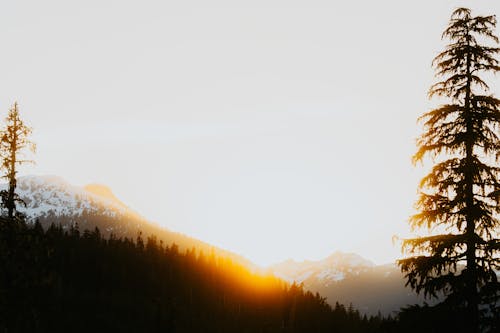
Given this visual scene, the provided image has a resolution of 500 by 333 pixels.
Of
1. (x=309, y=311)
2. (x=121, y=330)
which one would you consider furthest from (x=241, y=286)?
(x=121, y=330)

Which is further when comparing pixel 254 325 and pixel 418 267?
pixel 254 325

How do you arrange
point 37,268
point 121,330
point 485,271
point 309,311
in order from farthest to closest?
1. point 309,311
2. point 121,330
3. point 485,271
4. point 37,268

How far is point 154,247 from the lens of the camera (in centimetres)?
15175

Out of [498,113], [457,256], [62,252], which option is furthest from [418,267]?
[62,252]

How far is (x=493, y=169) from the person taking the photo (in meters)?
14.0

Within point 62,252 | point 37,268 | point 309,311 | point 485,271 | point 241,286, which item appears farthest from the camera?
point 241,286

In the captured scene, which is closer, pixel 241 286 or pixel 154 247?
pixel 154 247

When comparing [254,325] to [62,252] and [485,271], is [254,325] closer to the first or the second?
[62,252]

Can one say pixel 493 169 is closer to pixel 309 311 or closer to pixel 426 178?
pixel 426 178

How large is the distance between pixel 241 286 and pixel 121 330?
65012 millimetres

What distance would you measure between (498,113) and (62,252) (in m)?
127

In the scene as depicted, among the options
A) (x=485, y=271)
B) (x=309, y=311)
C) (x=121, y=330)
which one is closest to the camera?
(x=485, y=271)

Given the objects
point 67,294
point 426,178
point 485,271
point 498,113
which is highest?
point 498,113

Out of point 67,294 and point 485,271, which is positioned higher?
point 485,271
